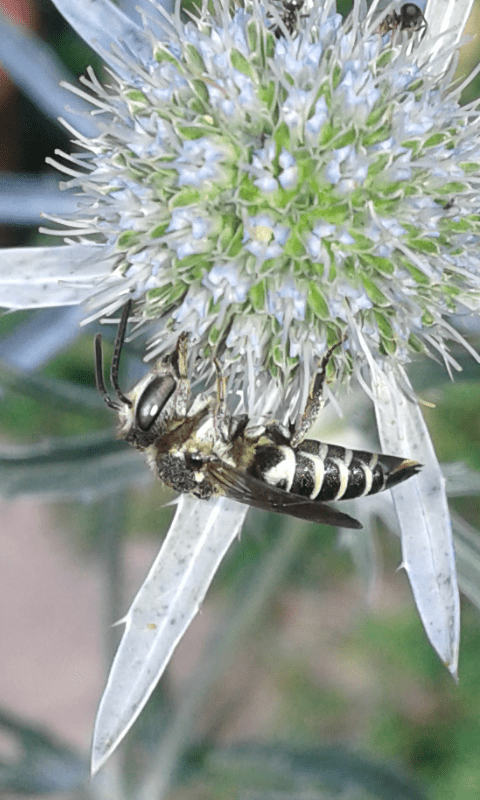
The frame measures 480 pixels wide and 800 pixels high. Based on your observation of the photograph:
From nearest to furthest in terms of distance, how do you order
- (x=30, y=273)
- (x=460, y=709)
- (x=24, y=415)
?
(x=30, y=273), (x=460, y=709), (x=24, y=415)

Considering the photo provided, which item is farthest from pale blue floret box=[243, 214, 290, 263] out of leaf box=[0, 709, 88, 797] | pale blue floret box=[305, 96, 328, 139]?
leaf box=[0, 709, 88, 797]

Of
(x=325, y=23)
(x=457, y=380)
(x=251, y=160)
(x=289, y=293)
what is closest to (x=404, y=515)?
(x=457, y=380)

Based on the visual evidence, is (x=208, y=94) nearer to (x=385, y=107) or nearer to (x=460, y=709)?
(x=385, y=107)

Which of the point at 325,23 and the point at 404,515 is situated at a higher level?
the point at 325,23

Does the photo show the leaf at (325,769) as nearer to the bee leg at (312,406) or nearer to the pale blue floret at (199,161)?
the bee leg at (312,406)

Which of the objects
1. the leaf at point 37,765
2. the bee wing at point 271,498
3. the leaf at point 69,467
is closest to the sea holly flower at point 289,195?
the bee wing at point 271,498
